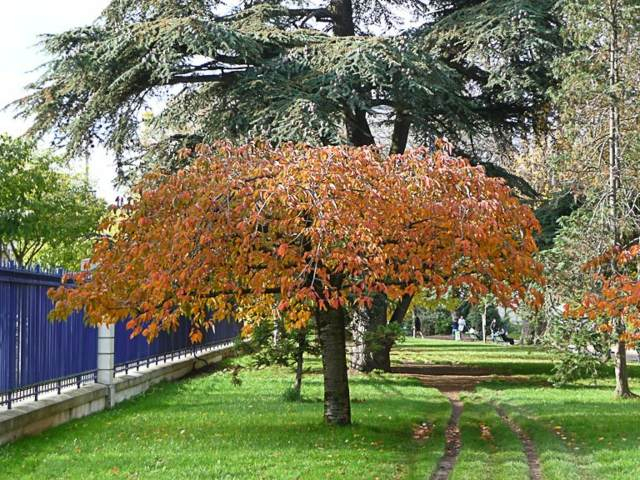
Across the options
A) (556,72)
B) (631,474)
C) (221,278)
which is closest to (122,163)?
(556,72)

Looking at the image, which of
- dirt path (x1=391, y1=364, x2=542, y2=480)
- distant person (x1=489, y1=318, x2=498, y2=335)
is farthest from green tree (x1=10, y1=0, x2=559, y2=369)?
distant person (x1=489, y1=318, x2=498, y2=335)

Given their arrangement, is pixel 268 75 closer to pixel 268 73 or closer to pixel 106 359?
pixel 268 73

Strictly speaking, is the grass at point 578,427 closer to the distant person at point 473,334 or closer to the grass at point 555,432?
the grass at point 555,432

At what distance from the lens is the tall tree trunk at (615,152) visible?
16984 mm

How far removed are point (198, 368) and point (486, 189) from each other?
13075 mm

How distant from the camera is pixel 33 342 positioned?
1174 cm

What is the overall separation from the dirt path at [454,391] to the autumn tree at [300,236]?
75.0 inches

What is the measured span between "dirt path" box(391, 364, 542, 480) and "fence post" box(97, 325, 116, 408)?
17.2 ft

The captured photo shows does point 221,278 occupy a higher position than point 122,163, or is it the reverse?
point 122,163

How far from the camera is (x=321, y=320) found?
12.2 meters

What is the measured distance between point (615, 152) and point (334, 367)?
8.12 m

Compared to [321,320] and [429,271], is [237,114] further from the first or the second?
[429,271]

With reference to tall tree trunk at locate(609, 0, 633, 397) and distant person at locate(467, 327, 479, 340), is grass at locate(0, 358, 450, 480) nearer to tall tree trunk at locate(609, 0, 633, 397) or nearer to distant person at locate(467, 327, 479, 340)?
tall tree trunk at locate(609, 0, 633, 397)

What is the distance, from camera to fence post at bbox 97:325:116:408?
14.3 m
